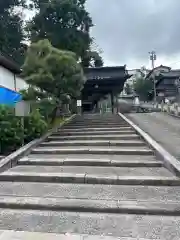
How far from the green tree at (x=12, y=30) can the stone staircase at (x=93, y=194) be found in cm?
1957

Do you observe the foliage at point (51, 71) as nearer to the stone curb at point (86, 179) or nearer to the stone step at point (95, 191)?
the stone curb at point (86, 179)

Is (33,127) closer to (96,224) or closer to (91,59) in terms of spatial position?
(96,224)

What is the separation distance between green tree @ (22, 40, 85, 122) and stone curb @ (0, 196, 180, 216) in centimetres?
618

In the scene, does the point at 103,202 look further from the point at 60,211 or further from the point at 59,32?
the point at 59,32

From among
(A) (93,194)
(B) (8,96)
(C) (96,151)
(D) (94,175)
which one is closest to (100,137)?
(C) (96,151)

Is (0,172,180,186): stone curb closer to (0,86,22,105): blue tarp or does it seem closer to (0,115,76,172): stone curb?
(0,115,76,172): stone curb

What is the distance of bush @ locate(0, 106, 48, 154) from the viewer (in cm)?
691

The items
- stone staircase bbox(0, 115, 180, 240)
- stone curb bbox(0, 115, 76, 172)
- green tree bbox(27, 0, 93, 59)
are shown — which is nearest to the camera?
stone staircase bbox(0, 115, 180, 240)

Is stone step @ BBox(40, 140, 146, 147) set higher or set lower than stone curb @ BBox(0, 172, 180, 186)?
higher

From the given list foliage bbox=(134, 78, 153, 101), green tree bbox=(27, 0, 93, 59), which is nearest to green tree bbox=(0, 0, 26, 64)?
green tree bbox=(27, 0, 93, 59)

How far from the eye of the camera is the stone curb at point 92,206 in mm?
3686

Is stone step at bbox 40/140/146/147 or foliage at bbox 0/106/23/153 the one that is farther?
stone step at bbox 40/140/146/147

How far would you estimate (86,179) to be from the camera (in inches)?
193

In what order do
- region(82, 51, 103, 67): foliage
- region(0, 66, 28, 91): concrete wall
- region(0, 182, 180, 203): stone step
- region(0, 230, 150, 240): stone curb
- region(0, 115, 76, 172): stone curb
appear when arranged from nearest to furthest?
region(0, 230, 150, 240): stone curb
region(0, 182, 180, 203): stone step
region(0, 115, 76, 172): stone curb
region(0, 66, 28, 91): concrete wall
region(82, 51, 103, 67): foliage
